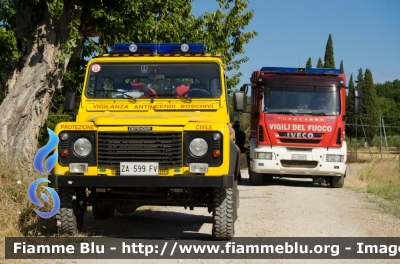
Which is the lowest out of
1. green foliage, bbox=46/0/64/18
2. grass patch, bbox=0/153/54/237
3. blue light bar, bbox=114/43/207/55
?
grass patch, bbox=0/153/54/237

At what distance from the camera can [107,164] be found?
831 cm

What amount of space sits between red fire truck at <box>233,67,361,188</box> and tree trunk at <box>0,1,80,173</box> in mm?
5208

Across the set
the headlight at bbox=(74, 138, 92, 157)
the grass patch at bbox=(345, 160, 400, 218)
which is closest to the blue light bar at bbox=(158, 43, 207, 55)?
the headlight at bbox=(74, 138, 92, 157)

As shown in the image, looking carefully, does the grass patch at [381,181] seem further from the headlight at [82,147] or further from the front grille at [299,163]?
the headlight at [82,147]

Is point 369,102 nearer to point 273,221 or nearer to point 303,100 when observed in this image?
point 303,100

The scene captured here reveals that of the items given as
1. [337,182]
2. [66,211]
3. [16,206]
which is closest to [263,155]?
[337,182]

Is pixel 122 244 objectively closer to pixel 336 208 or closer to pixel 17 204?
pixel 17 204

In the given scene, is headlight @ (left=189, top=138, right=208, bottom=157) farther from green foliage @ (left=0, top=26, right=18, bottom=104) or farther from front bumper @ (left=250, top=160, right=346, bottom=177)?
front bumper @ (left=250, top=160, right=346, bottom=177)

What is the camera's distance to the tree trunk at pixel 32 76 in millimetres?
13508

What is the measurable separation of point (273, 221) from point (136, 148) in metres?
3.35

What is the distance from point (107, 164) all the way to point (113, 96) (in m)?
1.67

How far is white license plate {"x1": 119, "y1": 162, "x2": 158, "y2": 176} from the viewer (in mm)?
8211

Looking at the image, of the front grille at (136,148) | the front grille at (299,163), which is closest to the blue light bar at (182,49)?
the front grille at (136,148)

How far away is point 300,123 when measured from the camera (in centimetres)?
1688
